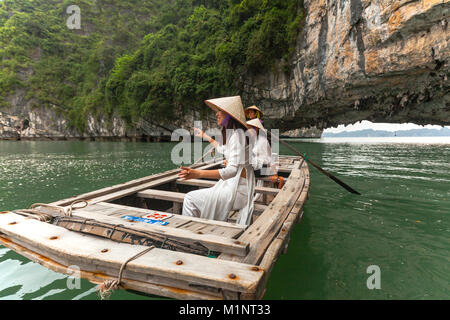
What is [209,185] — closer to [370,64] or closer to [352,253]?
[352,253]

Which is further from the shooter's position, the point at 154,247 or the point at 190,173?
the point at 190,173

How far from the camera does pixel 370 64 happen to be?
11.0m

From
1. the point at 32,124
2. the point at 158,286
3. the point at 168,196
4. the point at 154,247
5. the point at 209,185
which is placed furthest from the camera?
the point at 32,124

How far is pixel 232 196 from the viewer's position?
94.0 inches

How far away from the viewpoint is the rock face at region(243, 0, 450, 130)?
895cm

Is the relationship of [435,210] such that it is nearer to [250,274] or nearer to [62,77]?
[250,274]

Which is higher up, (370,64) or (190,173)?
(370,64)

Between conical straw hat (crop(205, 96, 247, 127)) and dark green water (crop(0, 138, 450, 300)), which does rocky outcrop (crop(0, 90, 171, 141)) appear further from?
conical straw hat (crop(205, 96, 247, 127))

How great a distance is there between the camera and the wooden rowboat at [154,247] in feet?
3.93

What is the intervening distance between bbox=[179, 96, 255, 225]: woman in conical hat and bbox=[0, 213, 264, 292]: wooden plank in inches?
36.5

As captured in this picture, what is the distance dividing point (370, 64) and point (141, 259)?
13.7m

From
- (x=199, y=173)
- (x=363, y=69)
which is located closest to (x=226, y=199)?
(x=199, y=173)

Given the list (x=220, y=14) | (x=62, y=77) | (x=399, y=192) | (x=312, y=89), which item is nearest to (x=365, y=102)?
(x=312, y=89)
